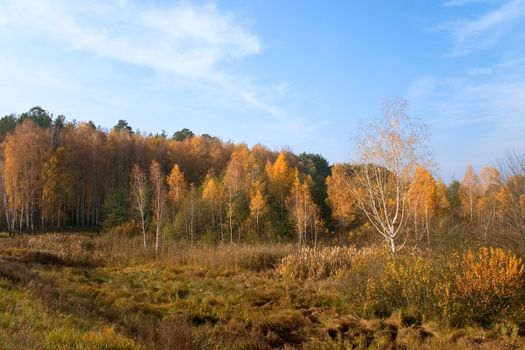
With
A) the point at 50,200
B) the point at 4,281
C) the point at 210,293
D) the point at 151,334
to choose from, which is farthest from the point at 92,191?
the point at 151,334

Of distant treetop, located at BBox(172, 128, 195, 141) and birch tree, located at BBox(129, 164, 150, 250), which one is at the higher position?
distant treetop, located at BBox(172, 128, 195, 141)

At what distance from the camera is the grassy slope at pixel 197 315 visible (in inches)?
261

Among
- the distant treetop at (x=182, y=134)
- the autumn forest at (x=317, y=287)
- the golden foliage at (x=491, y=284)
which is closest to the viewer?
the autumn forest at (x=317, y=287)

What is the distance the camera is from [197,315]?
38.7ft

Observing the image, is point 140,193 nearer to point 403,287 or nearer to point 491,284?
point 403,287

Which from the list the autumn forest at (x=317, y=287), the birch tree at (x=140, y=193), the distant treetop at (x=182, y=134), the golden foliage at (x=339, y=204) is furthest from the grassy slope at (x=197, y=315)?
the distant treetop at (x=182, y=134)

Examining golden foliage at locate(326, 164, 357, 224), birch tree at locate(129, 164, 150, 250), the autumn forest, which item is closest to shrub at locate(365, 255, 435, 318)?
the autumn forest

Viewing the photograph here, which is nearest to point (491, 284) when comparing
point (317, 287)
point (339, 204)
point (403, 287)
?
point (403, 287)

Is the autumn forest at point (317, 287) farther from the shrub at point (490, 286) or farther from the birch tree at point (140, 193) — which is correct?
the birch tree at point (140, 193)

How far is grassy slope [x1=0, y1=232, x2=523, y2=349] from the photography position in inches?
261

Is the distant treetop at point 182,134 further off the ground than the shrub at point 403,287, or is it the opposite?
the distant treetop at point 182,134

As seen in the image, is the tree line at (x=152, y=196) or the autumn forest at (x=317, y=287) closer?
the autumn forest at (x=317, y=287)

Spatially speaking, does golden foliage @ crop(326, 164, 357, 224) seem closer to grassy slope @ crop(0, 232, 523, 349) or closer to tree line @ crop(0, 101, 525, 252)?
tree line @ crop(0, 101, 525, 252)

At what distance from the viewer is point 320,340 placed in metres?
10.4
